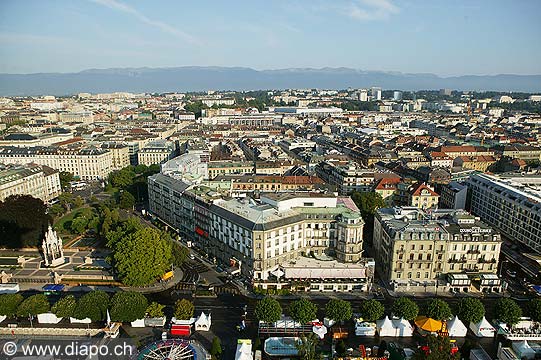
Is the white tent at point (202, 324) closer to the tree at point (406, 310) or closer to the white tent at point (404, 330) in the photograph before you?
the white tent at point (404, 330)

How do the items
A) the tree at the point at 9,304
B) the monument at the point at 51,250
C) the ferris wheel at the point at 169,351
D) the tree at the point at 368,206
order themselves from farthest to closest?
the tree at the point at 368,206 → the monument at the point at 51,250 → the tree at the point at 9,304 → the ferris wheel at the point at 169,351

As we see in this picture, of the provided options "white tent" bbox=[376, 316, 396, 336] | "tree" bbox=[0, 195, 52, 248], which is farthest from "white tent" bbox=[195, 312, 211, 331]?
"tree" bbox=[0, 195, 52, 248]

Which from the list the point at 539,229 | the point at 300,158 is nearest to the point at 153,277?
the point at 539,229

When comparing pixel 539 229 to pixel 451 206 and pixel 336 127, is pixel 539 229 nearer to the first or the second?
pixel 451 206

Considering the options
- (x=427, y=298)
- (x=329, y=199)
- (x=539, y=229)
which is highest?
(x=329, y=199)

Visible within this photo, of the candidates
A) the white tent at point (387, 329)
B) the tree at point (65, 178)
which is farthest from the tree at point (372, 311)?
the tree at point (65, 178)

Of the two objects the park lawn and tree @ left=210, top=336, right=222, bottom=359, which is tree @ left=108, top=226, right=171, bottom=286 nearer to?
tree @ left=210, top=336, right=222, bottom=359
